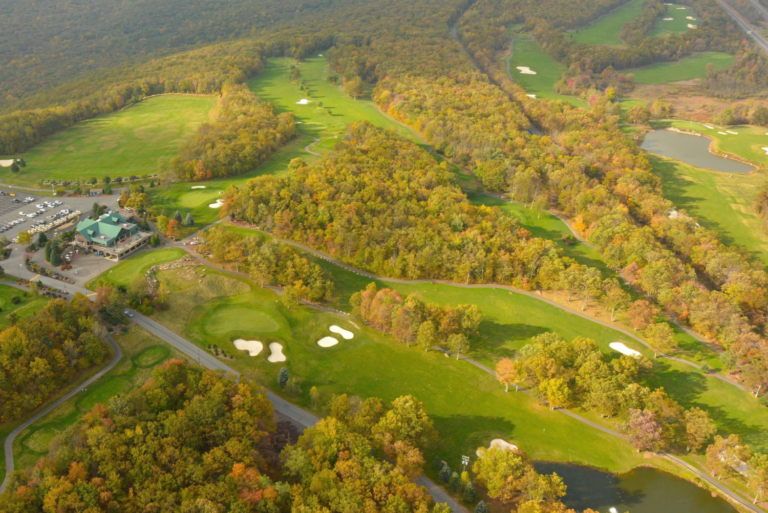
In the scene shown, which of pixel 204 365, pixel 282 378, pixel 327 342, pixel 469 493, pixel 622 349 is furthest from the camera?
pixel 622 349

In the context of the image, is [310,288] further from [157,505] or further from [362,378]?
[157,505]

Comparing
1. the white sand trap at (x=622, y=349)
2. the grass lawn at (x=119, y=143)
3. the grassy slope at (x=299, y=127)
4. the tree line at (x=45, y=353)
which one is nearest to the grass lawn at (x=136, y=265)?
the grassy slope at (x=299, y=127)

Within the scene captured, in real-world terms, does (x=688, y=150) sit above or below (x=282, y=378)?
below

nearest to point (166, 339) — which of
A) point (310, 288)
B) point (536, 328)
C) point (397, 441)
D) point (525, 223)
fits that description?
point (310, 288)

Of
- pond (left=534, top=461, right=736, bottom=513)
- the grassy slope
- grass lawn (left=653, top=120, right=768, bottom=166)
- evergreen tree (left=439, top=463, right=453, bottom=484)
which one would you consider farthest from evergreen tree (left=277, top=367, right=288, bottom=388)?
grass lawn (left=653, top=120, right=768, bottom=166)

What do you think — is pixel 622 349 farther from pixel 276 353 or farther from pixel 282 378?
pixel 276 353

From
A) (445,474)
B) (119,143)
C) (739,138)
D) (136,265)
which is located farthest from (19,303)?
(739,138)
